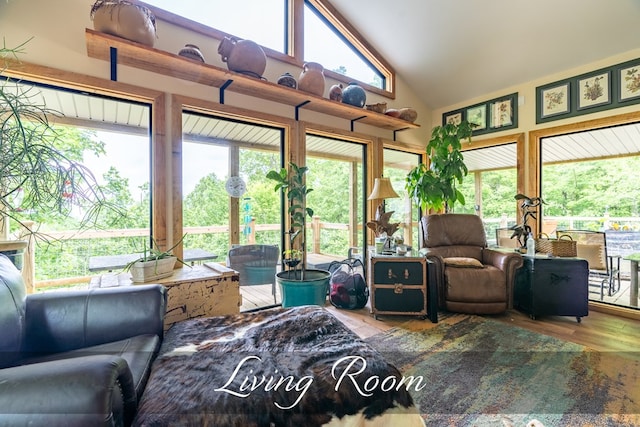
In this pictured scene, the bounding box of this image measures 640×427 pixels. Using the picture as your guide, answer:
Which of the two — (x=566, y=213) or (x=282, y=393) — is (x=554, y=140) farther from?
(x=282, y=393)

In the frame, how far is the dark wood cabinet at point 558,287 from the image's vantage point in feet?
9.05

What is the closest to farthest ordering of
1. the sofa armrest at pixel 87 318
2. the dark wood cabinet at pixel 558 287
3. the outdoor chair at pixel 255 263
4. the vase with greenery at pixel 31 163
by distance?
the vase with greenery at pixel 31 163 → the sofa armrest at pixel 87 318 → the dark wood cabinet at pixel 558 287 → the outdoor chair at pixel 255 263

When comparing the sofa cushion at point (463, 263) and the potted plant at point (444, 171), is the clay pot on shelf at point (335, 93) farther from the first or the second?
the sofa cushion at point (463, 263)

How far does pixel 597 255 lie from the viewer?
342 cm

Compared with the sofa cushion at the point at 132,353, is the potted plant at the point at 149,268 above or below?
above

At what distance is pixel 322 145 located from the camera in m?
3.65

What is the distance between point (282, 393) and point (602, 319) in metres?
3.56

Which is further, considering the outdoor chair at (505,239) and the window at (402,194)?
the window at (402,194)

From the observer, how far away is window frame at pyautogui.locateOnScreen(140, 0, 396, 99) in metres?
2.57

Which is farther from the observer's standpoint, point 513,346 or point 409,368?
point 513,346

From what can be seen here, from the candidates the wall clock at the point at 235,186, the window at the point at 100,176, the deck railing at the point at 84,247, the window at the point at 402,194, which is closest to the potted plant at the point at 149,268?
the window at the point at 100,176

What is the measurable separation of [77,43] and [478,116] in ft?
14.7

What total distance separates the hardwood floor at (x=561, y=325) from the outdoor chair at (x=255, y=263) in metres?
0.15

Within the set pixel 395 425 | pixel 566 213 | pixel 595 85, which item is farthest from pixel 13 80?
pixel 566 213
